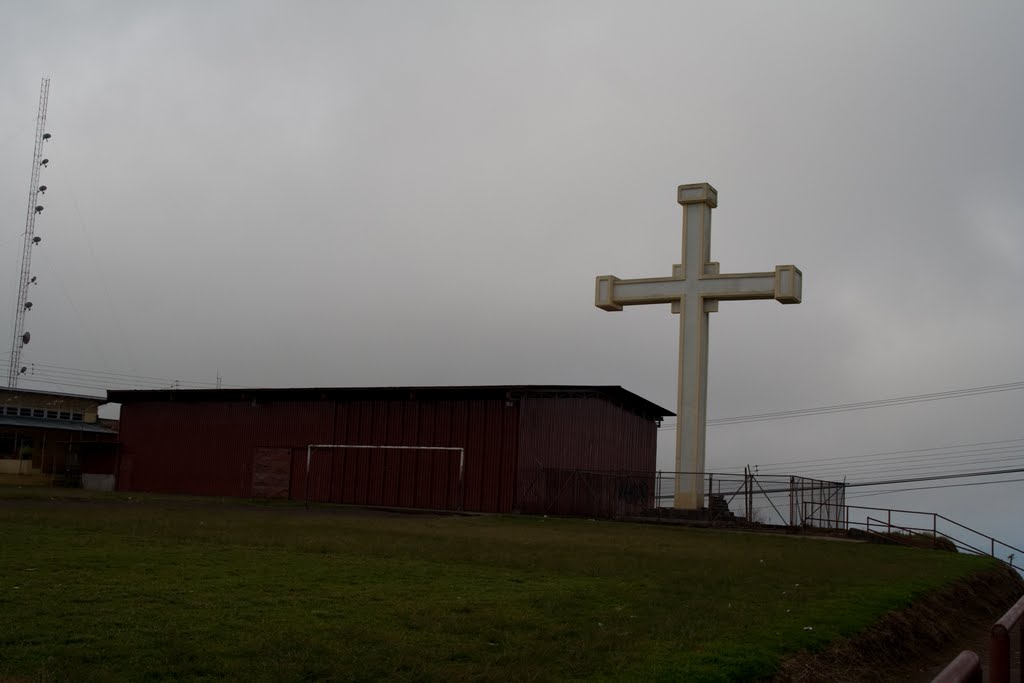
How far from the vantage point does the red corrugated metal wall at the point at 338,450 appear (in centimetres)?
3719

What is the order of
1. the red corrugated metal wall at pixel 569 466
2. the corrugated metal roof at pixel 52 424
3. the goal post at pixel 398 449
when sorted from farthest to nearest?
the corrugated metal roof at pixel 52 424
the goal post at pixel 398 449
the red corrugated metal wall at pixel 569 466

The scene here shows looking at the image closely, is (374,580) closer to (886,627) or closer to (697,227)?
(886,627)

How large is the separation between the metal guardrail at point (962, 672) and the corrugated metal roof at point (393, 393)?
1247 inches

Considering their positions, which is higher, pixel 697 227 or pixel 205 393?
pixel 697 227

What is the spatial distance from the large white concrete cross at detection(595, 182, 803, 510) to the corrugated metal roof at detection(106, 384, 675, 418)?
20.4ft

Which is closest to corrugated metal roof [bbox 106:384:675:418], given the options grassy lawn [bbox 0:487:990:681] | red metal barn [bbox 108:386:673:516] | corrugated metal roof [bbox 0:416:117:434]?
red metal barn [bbox 108:386:673:516]

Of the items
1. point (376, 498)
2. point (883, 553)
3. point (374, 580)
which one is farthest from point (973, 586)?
point (376, 498)

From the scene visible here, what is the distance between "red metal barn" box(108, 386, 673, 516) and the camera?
37.0 m

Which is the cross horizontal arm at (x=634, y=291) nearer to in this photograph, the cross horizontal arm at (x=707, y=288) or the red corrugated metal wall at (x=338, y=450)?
the cross horizontal arm at (x=707, y=288)

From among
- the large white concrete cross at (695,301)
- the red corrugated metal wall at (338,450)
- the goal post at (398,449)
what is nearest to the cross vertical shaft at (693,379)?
the large white concrete cross at (695,301)

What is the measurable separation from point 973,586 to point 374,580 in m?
12.6

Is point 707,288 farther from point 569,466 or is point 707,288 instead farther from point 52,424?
point 52,424

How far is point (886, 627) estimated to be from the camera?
41.4ft

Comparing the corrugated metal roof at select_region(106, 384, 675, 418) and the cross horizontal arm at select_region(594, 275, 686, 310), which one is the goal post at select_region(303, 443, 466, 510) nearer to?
the corrugated metal roof at select_region(106, 384, 675, 418)
